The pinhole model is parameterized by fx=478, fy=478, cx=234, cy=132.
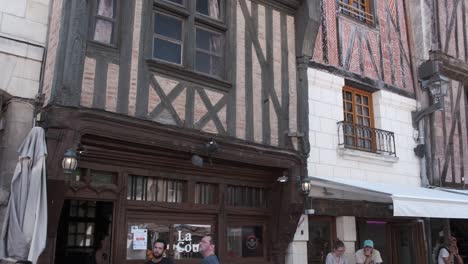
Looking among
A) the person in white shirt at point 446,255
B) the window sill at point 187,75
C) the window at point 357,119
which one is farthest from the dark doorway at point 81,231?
the person in white shirt at point 446,255

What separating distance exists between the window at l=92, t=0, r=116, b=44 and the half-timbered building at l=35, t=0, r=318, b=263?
1cm

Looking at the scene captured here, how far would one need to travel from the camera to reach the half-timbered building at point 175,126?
522 centimetres

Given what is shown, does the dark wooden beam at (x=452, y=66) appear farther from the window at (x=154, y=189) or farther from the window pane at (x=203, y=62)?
the window at (x=154, y=189)

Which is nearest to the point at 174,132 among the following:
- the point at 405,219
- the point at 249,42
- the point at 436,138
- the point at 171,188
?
the point at 171,188

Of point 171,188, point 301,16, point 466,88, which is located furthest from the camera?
point 466,88

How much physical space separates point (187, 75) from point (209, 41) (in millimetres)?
837

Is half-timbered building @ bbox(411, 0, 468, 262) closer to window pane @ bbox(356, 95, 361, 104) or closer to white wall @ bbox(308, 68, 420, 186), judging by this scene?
white wall @ bbox(308, 68, 420, 186)

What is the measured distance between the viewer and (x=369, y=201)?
7934 mm

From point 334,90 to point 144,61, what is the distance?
3.71 m

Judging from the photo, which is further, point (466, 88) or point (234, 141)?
point (466, 88)

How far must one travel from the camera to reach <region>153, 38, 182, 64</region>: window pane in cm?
604

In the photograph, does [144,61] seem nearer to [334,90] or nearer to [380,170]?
[334,90]

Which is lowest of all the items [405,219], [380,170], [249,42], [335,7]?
[405,219]

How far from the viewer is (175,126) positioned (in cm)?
576
